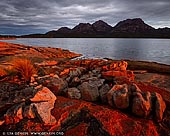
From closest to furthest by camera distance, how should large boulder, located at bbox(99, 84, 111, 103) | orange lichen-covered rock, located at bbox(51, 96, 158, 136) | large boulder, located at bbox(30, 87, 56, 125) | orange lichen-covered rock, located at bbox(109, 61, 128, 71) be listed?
orange lichen-covered rock, located at bbox(51, 96, 158, 136), large boulder, located at bbox(30, 87, 56, 125), large boulder, located at bbox(99, 84, 111, 103), orange lichen-covered rock, located at bbox(109, 61, 128, 71)

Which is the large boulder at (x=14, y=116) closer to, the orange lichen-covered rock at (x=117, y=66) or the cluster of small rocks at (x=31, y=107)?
the cluster of small rocks at (x=31, y=107)

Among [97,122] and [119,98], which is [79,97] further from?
[97,122]

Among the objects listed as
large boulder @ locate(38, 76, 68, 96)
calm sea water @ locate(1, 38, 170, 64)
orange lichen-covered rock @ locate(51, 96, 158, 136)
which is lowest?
calm sea water @ locate(1, 38, 170, 64)

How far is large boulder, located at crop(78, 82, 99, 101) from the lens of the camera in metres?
7.68

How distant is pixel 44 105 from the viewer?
6465 millimetres

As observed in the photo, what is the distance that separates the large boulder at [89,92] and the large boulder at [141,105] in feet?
5.00

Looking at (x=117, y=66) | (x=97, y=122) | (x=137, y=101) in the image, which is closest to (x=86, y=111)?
(x=97, y=122)

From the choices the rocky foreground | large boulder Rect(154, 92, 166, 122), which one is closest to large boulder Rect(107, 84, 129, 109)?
the rocky foreground

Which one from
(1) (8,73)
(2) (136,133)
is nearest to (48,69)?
(1) (8,73)

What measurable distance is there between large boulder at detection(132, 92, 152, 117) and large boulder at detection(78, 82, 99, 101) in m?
1.52

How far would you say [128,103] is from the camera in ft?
22.9

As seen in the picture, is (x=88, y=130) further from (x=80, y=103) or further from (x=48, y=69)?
(x=48, y=69)

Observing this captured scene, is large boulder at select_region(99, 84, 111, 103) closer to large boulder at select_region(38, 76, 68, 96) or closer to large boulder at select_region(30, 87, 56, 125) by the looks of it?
large boulder at select_region(38, 76, 68, 96)

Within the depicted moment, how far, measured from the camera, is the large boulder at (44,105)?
6012 millimetres
